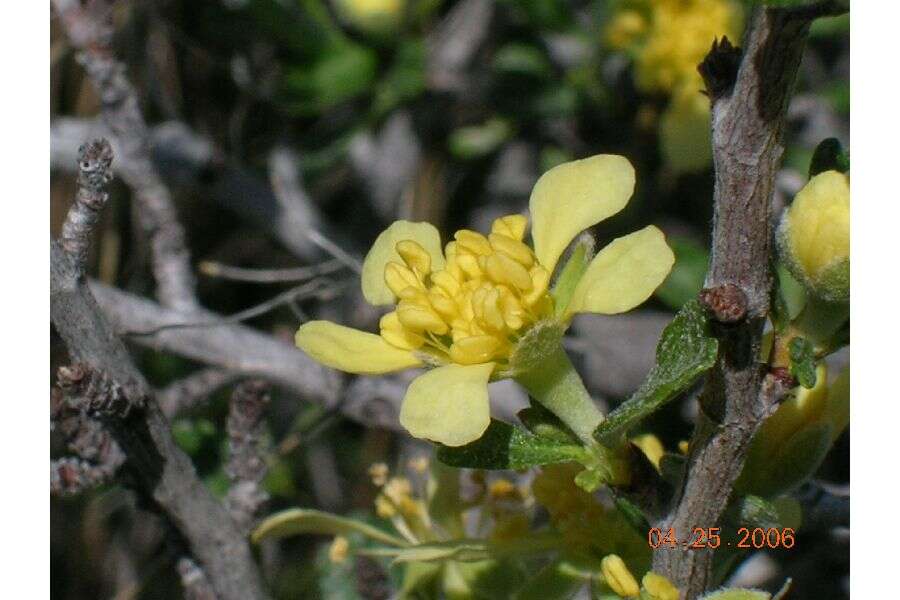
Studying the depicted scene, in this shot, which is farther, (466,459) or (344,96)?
(344,96)

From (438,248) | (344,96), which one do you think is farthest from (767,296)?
(344,96)

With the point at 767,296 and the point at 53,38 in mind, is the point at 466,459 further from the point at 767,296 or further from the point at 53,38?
the point at 53,38

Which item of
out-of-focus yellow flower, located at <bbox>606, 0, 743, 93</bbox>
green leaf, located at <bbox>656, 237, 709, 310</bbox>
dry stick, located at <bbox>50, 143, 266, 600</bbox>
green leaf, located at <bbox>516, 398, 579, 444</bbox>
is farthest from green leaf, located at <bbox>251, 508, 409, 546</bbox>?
out-of-focus yellow flower, located at <bbox>606, 0, 743, 93</bbox>

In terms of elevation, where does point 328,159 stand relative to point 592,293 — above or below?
above

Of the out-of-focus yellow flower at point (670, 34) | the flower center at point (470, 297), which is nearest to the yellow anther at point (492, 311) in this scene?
the flower center at point (470, 297)

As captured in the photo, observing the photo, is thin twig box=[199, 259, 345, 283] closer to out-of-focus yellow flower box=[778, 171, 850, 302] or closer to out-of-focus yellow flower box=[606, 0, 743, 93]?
out-of-focus yellow flower box=[606, 0, 743, 93]

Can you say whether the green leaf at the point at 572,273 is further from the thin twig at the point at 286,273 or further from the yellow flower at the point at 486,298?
the thin twig at the point at 286,273

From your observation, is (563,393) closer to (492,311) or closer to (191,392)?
(492,311)
